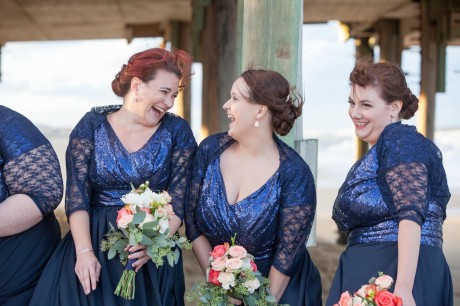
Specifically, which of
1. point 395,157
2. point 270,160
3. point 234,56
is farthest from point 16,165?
point 234,56

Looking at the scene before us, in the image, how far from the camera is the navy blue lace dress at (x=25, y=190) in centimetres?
408

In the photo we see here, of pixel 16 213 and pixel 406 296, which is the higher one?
pixel 16 213

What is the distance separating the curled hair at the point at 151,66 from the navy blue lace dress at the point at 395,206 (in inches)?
39.9

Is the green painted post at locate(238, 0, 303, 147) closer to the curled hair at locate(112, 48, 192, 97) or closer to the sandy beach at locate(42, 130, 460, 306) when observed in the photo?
the curled hair at locate(112, 48, 192, 97)

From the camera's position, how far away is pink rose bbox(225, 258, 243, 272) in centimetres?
382

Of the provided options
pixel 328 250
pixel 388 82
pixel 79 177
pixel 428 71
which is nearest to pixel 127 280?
pixel 79 177

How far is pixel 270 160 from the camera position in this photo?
427cm

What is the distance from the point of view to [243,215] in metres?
4.20

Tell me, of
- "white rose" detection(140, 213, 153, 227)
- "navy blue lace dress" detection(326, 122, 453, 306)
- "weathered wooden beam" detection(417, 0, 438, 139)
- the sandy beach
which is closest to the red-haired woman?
"white rose" detection(140, 213, 153, 227)

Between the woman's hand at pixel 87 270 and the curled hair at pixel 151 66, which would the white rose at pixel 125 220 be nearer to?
the woman's hand at pixel 87 270

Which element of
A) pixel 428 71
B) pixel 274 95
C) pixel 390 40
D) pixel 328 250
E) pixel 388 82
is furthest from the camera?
pixel 390 40

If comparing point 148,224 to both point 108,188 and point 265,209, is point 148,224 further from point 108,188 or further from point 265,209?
point 265,209

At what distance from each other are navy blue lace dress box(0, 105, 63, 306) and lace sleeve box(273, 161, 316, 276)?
1.09 metres

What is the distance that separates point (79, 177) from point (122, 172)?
0.21 metres
